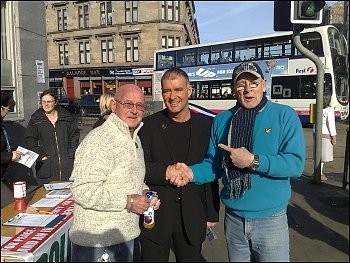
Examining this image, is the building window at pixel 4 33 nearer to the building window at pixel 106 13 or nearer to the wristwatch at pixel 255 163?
the building window at pixel 106 13

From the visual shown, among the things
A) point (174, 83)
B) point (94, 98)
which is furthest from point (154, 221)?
point (94, 98)

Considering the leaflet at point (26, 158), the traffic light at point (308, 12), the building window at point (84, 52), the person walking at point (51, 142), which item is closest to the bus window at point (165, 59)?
the traffic light at point (308, 12)

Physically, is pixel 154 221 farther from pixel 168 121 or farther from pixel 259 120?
pixel 259 120

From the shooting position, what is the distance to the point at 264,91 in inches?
73.3

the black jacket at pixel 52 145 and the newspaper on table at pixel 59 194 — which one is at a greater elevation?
the black jacket at pixel 52 145

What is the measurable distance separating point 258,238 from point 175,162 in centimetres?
73

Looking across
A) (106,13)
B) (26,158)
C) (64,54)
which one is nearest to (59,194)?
(26,158)

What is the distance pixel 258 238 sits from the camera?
1.80 m

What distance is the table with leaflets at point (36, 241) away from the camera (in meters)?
1.98

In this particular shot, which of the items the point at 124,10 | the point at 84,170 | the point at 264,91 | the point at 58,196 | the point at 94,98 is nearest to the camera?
the point at 124,10

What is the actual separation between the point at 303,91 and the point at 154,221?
1327cm

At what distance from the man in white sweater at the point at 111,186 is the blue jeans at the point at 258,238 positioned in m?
0.53

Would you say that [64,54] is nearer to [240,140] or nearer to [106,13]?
[106,13]

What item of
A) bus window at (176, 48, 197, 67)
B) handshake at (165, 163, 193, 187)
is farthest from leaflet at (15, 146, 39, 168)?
bus window at (176, 48, 197, 67)
